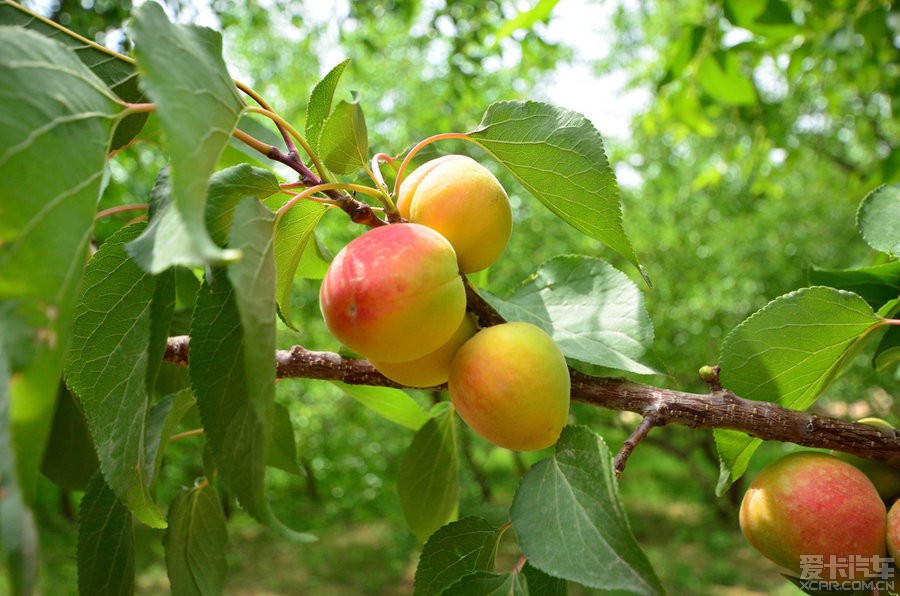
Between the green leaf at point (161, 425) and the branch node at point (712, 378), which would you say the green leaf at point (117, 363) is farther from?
the branch node at point (712, 378)

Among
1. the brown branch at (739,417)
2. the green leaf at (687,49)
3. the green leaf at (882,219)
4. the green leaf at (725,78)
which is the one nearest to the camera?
the brown branch at (739,417)

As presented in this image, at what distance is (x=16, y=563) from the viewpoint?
0.25 meters

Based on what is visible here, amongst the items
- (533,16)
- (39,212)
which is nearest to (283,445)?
(39,212)

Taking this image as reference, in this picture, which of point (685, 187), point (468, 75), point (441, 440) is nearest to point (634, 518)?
point (685, 187)

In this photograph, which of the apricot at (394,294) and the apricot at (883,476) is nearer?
the apricot at (394,294)

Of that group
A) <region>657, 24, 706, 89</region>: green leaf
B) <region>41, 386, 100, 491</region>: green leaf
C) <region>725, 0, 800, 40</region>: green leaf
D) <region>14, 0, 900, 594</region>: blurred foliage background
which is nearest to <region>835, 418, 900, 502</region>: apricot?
<region>41, 386, 100, 491</region>: green leaf

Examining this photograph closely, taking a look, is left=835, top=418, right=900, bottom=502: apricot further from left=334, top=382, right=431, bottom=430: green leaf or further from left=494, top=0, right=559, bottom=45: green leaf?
left=494, top=0, right=559, bottom=45: green leaf

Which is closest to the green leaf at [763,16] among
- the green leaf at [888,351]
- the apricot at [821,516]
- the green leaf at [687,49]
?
the green leaf at [687,49]

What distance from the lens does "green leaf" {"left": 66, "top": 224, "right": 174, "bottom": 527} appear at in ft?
1.51

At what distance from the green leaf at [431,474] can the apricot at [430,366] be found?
0.21 metres

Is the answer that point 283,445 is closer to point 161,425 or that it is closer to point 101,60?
point 161,425

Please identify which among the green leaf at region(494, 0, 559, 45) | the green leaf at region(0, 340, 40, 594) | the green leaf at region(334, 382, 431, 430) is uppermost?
the green leaf at region(494, 0, 559, 45)

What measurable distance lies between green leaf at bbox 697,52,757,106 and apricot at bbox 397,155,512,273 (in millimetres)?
1427

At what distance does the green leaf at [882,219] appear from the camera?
2.02 ft
